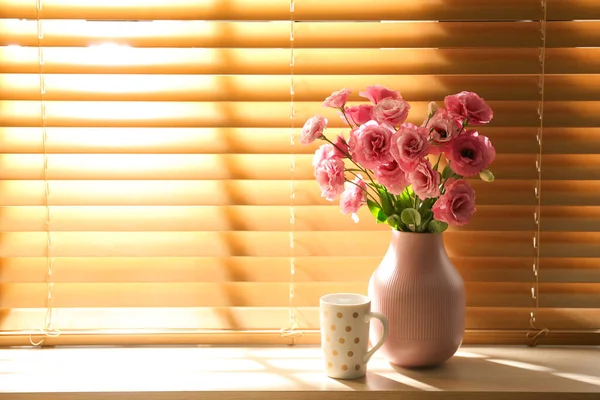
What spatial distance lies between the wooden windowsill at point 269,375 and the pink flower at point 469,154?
393mm

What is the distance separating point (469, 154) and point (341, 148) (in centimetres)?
24

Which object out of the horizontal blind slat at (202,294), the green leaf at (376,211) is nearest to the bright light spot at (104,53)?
the horizontal blind slat at (202,294)

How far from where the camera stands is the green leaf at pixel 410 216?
4.30 feet

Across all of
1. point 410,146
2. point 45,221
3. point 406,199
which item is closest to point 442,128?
point 410,146

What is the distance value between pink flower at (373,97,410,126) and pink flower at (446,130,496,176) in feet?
0.37

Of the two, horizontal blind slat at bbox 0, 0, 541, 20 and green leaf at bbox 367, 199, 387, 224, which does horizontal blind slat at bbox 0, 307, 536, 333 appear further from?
horizontal blind slat at bbox 0, 0, 541, 20

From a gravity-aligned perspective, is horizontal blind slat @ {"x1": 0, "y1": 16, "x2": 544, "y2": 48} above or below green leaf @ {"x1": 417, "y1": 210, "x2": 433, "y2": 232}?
above

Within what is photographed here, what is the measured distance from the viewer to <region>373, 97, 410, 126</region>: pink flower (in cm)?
123

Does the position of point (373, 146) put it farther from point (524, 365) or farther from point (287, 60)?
point (524, 365)

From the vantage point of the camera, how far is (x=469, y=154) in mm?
1262

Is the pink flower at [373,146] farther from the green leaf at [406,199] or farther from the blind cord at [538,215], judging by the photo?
the blind cord at [538,215]

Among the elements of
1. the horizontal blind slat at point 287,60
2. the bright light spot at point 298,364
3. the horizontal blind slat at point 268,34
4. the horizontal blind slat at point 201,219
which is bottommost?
the bright light spot at point 298,364

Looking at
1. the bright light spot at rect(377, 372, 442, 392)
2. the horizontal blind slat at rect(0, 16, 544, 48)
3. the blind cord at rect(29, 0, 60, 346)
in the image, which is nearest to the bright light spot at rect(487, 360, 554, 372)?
the bright light spot at rect(377, 372, 442, 392)

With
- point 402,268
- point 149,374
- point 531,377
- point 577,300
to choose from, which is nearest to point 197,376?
point 149,374
